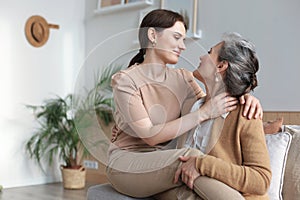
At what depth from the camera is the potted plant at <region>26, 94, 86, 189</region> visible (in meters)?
4.59

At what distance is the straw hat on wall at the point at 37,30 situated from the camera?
15.8 feet

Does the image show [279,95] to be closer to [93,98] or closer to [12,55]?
[93,98]

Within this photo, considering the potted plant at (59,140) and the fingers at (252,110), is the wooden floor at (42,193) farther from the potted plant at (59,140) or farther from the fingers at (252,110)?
the fingers at (252,110)

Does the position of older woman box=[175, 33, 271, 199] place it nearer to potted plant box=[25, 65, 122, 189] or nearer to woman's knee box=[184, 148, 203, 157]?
woman's knee box=[184, 148, 203, 157]

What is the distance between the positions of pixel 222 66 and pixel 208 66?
5 cm

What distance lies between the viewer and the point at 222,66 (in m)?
1.66

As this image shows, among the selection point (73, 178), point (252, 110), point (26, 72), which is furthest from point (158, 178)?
point (26, 72)

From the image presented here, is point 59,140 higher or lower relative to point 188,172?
lower

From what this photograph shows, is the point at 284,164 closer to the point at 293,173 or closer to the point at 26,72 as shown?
the point at 293,173

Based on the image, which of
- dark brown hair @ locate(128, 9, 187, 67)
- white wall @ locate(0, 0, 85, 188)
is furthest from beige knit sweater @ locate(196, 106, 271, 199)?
white wall @ locate(0, 0, 85, 188)

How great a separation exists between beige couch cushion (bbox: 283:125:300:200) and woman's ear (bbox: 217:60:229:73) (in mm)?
582

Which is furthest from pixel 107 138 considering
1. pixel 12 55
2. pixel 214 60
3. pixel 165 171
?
pixel 12 55

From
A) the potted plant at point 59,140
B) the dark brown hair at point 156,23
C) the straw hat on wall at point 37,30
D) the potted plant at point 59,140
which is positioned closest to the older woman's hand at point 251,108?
the dark brown hair at point 156,23

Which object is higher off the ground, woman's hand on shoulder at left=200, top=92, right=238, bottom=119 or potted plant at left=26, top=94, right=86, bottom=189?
woman's hand on shoulder at left=200, top=92, right=238, bottom=119
